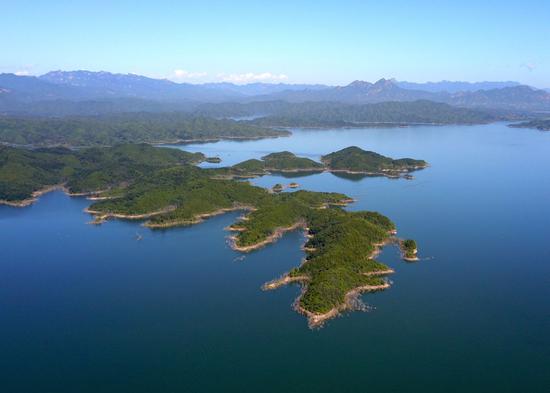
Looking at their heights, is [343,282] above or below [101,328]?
above

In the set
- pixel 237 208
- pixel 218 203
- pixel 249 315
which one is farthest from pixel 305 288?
pixel 218 203

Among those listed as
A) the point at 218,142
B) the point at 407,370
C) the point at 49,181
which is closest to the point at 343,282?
the point at 407,370

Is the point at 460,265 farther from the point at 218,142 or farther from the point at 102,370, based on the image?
the point at 218,142

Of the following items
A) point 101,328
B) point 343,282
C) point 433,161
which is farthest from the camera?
point 433,161

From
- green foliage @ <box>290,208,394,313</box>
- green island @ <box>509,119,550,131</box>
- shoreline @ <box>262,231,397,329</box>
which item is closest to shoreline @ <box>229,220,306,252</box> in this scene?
green foliage @ <box>290,208,394,313</box>

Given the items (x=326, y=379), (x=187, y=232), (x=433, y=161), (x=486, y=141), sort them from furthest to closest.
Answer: (x=486, y=141) → (x=433, y=161) → (x=187, y=232) → (x=326, y=379)

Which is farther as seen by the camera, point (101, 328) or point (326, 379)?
point (101, 328)
